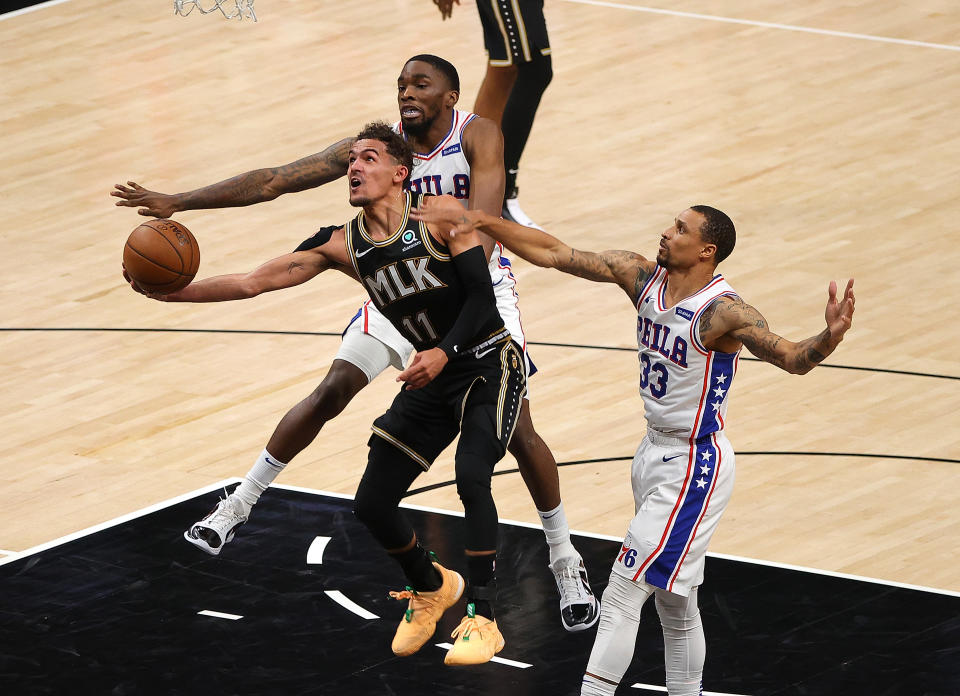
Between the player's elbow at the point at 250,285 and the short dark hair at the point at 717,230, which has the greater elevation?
the player's elbow at the point at 250,285

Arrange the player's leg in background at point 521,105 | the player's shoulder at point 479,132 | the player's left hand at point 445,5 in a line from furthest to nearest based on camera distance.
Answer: the player's left hand at point 445,5, the player's leg in background at point 521,105, the player's shoulder at point 479,132

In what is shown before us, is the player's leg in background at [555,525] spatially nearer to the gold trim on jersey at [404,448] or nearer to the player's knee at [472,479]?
the gold trim on jersey at [404,448]

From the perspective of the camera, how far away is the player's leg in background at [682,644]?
6.80m

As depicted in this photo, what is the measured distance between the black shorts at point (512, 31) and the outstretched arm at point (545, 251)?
311 cm

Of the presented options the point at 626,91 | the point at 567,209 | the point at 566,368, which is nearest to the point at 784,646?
the point at 566,368

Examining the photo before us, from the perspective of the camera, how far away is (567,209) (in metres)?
13.4

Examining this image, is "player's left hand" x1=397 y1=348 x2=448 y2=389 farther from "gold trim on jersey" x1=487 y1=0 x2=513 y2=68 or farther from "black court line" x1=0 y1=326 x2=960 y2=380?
"black court line" x1=0 y1=326 x2=960 y2=380

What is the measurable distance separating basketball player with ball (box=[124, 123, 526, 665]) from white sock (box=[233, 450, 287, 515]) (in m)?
0.95

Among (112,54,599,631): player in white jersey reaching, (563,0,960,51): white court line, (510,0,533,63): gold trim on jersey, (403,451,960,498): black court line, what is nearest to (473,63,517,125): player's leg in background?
(510,0,533,63): gold trim on jersey

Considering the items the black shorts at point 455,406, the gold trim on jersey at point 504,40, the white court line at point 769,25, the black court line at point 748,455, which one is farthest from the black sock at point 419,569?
the white court line at point 769,25

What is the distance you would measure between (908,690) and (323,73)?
10505 mm

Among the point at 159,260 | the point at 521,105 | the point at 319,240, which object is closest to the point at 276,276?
the point at 319,240

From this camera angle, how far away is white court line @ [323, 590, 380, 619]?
806 cm

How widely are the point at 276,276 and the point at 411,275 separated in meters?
0.54
